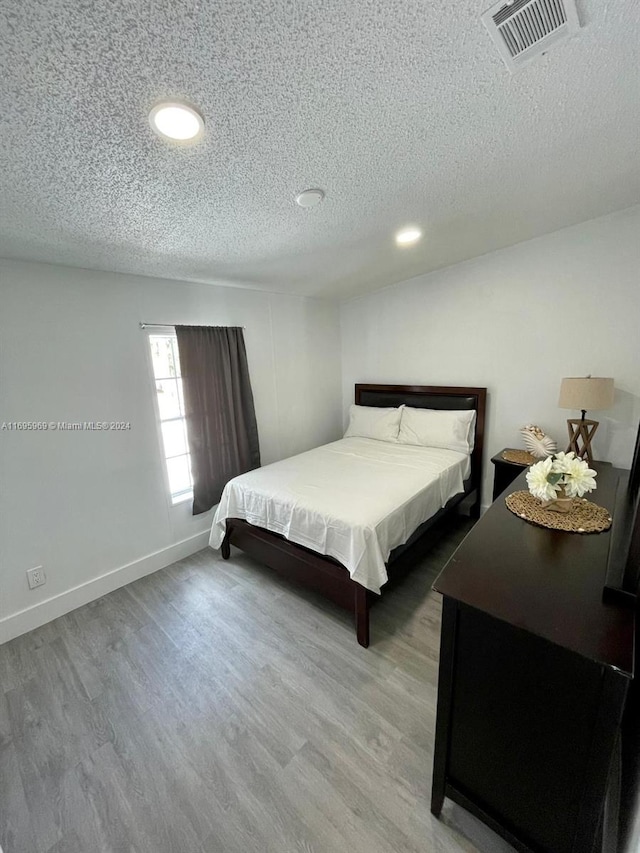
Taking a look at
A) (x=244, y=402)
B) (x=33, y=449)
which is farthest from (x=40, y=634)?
(x=244, y=402)

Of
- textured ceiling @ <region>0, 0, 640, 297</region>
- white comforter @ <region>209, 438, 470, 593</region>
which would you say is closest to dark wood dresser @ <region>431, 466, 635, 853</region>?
white comforter @ <region>209, 438, 470, 593</region>

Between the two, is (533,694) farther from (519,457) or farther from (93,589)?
(93,589)

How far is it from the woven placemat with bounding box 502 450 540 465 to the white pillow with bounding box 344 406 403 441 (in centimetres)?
101

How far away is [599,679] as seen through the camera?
0.76m

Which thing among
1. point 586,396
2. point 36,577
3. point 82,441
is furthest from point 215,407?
point 586,396

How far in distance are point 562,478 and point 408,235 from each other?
5.69 ft

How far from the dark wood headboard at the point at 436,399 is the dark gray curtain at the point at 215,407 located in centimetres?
145

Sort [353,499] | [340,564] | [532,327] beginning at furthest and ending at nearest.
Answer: [532,327] → [353,499] → [340,564]

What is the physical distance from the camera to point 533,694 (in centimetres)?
87

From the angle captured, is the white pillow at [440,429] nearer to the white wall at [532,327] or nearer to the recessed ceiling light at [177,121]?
the white wall at [532,327]

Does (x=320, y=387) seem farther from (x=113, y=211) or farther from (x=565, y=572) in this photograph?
(x=565, y=572)

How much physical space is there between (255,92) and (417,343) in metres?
2.73

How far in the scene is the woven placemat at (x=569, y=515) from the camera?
52.4 inches

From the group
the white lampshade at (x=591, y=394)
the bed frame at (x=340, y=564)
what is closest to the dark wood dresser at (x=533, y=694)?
the bed frame at (x=340, y=564)
